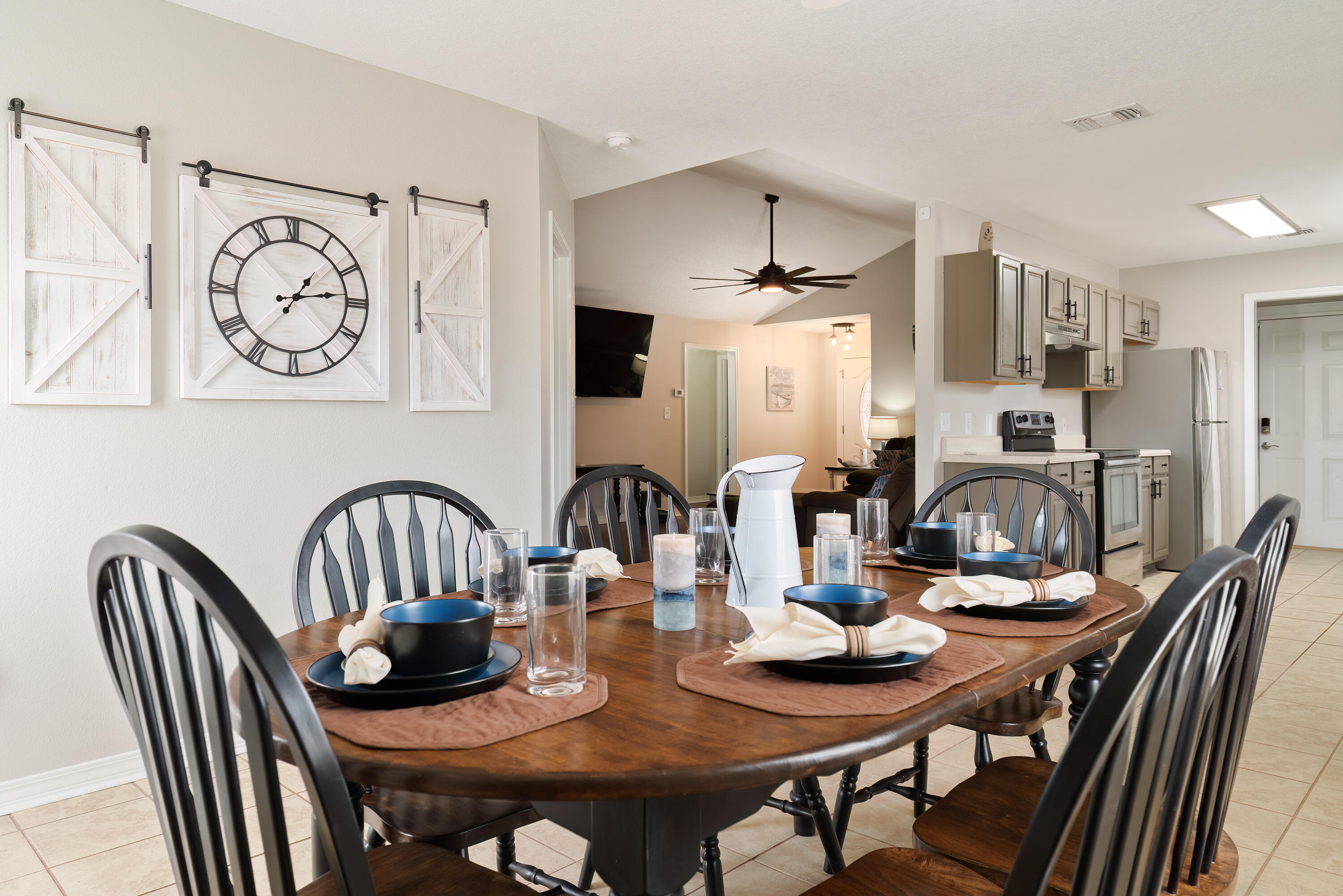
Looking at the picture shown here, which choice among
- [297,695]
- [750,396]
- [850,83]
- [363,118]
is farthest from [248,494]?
[750,396]

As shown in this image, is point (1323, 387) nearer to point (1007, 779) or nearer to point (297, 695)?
point (1007, 779)

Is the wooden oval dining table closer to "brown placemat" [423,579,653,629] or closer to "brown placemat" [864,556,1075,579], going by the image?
"brown placemat" [423,579,653,629]

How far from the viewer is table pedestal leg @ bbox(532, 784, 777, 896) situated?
880 mm

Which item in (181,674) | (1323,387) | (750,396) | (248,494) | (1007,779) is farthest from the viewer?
(750,396)

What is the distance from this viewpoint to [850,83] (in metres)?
3.16

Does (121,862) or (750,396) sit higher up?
(750,396)

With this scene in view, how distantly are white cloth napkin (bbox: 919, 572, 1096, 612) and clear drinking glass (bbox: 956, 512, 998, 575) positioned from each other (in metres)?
0.32

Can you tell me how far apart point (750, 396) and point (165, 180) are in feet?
26.5

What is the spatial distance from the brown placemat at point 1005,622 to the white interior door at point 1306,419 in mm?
7018

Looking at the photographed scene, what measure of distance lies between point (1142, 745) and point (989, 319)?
444 cm

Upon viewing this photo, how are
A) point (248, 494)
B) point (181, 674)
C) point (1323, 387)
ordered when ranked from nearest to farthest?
point (181, 674) → point (248, 494) → point (1323, 387)

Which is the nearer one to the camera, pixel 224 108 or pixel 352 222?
pixel 224 108

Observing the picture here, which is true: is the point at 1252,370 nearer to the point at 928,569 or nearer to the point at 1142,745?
the point at 928,569

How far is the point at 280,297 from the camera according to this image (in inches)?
107
